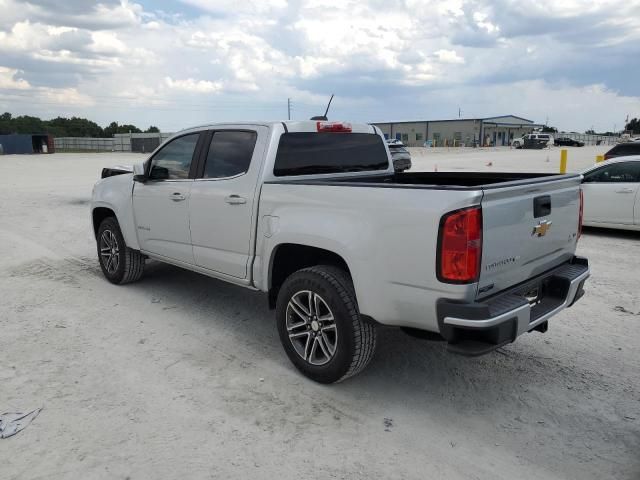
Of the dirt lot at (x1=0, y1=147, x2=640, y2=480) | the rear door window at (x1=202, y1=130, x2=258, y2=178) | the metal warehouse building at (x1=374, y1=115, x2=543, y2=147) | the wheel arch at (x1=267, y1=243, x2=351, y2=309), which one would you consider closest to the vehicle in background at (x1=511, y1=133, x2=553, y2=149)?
the metal warehouse building at (x1=374, y1=115, x2=543, y2=147)

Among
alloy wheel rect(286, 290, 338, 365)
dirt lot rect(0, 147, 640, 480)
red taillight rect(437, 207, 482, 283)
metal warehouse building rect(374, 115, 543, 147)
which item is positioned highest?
metal warehouse building rect(374, 115, 543, 147)

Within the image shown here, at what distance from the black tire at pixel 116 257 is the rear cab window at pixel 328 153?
2446mm

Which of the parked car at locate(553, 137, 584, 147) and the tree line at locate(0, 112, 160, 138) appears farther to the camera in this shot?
the tree line at locate(0, 112, 160, 138)

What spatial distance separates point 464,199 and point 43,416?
2.86 meters

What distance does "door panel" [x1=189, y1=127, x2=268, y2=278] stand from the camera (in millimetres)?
4172

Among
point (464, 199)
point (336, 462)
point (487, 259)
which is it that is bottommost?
point (336, 462)

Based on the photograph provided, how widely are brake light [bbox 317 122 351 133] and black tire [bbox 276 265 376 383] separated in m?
1.46

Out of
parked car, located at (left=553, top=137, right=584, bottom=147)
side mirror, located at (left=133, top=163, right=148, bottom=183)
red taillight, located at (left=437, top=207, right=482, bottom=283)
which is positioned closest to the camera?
red taillight, located at (left=437, top=207, right=482, bottom=283)

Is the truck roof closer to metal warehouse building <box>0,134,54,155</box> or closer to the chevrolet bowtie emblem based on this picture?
the chevrolet bowtie emblem

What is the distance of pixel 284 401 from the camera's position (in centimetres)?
349

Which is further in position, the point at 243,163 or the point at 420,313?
the point at 243,163

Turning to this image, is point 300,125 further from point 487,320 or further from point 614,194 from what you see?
point 614,194

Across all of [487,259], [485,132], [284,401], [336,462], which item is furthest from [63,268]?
[485,132]

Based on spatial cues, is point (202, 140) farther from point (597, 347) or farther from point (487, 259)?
point (597, 347)
